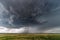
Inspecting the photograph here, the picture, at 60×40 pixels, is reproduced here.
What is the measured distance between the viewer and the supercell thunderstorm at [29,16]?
6.61 ft

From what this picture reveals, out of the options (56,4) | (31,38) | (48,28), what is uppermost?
(56,4)

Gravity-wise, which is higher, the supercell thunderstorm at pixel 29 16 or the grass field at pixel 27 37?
the supercell thunderstorm at pixel 29 16

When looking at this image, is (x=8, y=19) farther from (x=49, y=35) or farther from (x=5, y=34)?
(x=49, y=35)

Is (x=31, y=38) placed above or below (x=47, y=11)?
below

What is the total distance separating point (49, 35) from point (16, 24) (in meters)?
0.52

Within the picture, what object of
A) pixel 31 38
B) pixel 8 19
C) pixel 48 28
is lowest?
pixel 31 38

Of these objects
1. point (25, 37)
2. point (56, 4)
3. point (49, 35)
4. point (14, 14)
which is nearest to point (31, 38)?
point (25, 37)

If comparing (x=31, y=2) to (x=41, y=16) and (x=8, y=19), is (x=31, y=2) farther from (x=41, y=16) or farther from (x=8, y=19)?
(x=8, y=19)

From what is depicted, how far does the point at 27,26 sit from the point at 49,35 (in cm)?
36

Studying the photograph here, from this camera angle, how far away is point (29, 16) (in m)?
2.04

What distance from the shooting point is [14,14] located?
2.03 m

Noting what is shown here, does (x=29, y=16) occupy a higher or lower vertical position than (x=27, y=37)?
higher

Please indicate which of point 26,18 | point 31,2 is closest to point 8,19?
point 26,18

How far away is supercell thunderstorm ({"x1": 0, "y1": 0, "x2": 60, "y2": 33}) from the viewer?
2.02 meters
